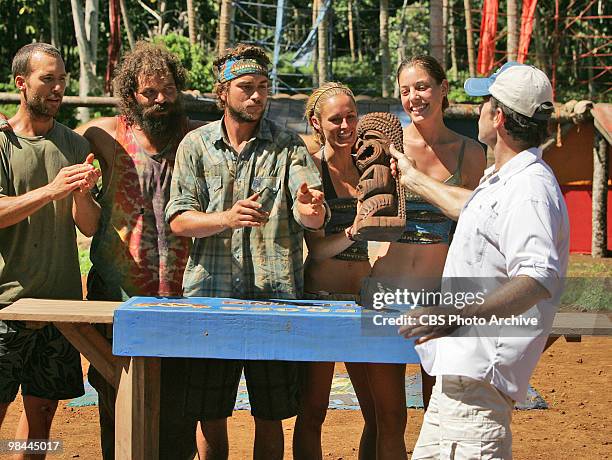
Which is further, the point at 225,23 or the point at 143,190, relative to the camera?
the point at 225,23

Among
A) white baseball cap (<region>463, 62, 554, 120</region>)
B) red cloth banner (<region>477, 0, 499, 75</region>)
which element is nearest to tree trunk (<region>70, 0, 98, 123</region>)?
red cloth banner (<region>477, 0, 499, 75</region>)

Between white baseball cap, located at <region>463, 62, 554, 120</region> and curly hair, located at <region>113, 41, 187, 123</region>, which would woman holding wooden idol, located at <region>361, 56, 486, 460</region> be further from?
white baseball cap, located at <region>463, 62, 554, 120</region>

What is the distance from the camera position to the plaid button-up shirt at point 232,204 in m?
3.68

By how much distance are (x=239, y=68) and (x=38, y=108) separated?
0.96 metres

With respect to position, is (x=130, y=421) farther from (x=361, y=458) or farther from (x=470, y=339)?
(x=470, y=339)

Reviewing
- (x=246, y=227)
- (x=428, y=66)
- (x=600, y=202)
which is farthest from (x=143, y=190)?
(x=600, y=202)

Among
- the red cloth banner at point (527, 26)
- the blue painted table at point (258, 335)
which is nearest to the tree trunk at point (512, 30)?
the red cloth banner at point (527, 26)

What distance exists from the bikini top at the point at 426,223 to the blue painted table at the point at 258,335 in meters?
0.60

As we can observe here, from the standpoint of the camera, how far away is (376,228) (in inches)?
137

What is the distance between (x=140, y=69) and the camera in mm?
3957

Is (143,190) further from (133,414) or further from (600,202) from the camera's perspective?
(600,202)

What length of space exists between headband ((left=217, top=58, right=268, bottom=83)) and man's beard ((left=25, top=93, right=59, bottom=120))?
838 millimetres

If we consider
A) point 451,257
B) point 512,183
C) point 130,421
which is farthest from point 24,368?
point 512,183

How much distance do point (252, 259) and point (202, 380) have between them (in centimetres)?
55
